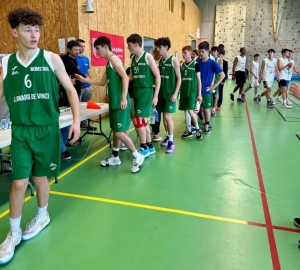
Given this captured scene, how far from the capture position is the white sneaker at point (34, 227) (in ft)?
7.14

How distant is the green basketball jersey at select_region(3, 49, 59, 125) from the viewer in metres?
1.87

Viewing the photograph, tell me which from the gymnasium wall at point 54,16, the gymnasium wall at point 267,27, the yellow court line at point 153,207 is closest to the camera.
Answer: the yellow court line at point 153,207

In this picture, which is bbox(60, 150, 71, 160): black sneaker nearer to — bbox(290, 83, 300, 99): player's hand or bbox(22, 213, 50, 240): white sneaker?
bbox(22, 213, 50, 240): white sneaker

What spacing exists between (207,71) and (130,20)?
3664 millimetres

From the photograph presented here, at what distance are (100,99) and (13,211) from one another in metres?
4.83

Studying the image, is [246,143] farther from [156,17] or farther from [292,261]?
[156,17]

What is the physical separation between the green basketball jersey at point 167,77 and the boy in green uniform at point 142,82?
41 centimetres

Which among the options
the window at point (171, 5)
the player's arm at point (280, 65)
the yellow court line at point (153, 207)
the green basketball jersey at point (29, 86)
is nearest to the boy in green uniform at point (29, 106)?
the green basketball jersey at point (29, 86)

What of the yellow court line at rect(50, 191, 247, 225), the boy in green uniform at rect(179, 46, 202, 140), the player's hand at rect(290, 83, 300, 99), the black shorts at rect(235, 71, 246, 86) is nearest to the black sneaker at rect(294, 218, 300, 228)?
the yellow court line at rect(50, 191, 247, 225)

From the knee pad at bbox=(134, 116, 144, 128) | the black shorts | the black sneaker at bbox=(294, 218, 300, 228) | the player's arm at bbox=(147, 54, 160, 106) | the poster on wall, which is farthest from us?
the black shorts

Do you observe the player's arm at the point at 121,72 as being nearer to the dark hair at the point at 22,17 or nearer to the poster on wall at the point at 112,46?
the dark hair at the point at 22,17

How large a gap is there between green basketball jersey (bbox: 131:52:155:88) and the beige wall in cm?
244

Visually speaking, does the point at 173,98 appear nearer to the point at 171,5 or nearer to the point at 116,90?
the point at 116,90

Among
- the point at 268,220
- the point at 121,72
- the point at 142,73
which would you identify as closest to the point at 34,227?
the point at 121,72
